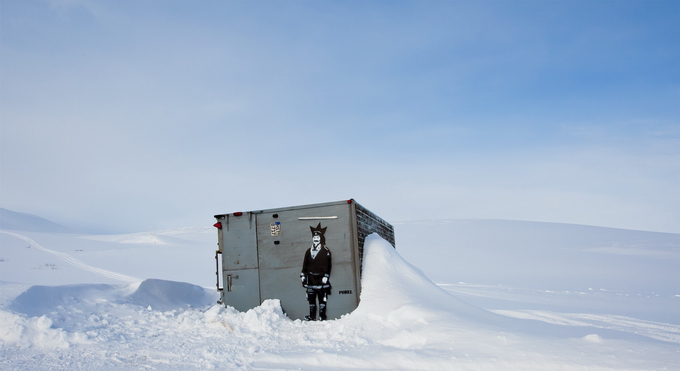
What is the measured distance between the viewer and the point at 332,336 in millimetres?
8766

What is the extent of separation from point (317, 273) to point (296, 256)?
84cm

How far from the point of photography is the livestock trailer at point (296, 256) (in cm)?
1118

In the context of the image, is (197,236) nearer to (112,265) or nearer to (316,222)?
(112,265)

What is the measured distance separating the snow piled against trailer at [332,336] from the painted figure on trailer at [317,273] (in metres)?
0.83

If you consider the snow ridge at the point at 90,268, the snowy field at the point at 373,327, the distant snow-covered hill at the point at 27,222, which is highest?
the distant snow-covered hill at the point at 27,222

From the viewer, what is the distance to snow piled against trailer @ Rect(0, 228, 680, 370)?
21.1ft

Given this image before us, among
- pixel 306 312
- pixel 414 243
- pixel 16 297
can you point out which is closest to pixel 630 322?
pixel 306 312

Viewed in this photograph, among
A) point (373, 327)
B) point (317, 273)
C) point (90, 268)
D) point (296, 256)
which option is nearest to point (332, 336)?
point (373, 327)

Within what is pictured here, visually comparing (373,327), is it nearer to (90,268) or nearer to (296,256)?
(296,256)

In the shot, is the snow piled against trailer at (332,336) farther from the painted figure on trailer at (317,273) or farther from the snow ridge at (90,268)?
the snow ridge at (90,268)

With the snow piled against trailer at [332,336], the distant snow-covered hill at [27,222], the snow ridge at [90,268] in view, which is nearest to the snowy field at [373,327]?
the snow piled against trailer at [332,336]

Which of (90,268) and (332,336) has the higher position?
(90,268)

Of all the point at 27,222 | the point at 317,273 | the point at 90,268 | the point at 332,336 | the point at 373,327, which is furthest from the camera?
the point at 27,222

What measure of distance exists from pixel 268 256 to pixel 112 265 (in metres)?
19.6
